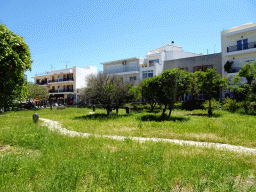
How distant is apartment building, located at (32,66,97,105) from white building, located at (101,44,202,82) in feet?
32.8

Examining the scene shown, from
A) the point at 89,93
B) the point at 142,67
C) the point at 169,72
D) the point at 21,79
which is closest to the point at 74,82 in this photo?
the point at 142,67

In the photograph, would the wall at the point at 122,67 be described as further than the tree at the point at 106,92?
Yes

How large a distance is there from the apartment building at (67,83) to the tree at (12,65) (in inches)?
1750

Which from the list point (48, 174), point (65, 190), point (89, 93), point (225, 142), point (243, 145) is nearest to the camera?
point (65, 190)

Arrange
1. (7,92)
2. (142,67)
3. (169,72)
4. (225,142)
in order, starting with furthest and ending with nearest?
1. (142,67)
2. (169,72)
3. (225,142)
4. (7,92)

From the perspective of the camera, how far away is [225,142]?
23.0 ft

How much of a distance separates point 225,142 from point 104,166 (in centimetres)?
506

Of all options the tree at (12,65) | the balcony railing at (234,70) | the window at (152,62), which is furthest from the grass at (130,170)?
the window at (152,62)

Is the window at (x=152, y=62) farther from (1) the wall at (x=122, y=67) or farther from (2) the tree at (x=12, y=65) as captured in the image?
(2) the tree at (x=12, y=65)

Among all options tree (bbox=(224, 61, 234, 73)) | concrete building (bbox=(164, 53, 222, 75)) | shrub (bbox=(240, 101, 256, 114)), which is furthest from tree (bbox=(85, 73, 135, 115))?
concrete building (bbox=(164, 53, 222, 75))

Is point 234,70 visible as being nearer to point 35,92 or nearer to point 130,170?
point 130,170

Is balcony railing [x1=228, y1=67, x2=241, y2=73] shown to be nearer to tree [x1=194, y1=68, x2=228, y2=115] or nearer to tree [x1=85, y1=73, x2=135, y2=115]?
tree [x1=194, y1=68, x2=228, y2=115]

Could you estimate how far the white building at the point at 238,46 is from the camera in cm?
2642

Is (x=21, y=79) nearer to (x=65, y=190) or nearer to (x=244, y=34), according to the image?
(x=65, y=190)
